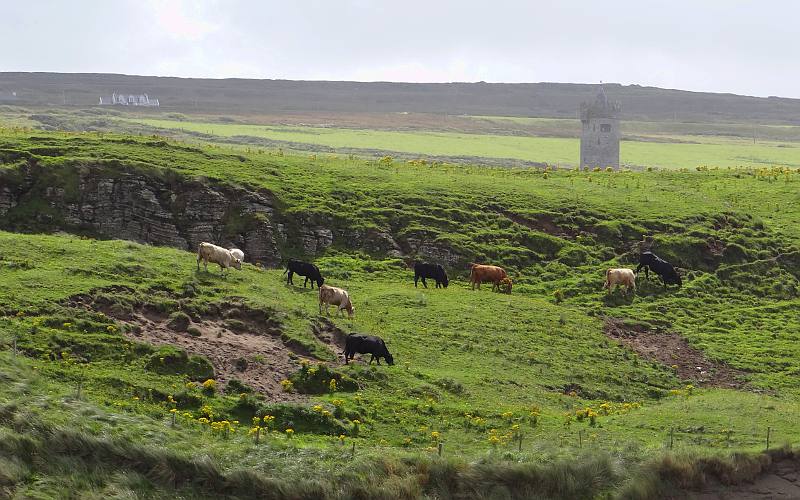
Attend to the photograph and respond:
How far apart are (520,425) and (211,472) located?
29.2 ft

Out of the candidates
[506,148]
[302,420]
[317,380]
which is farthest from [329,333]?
[506,148]

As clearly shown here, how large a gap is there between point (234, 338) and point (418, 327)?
7.92 metres

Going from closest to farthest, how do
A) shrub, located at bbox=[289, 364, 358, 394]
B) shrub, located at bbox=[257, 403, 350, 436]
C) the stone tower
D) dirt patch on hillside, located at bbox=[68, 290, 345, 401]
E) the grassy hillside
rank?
the grassy hillside
shrub, located at bbox=[257, 403, 350, 436]
shrub, located at bbox=[289, 364, 358, 394]
dirt patch on hillside, located at bbox=[68, 290, 345, 401]
the stone tower

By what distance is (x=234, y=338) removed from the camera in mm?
31328

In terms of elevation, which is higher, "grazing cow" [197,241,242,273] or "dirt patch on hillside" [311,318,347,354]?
"grazing cow" [197,241,242,273]

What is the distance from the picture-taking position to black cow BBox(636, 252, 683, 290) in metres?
47.0

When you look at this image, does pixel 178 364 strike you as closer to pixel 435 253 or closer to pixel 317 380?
pixel 317 380

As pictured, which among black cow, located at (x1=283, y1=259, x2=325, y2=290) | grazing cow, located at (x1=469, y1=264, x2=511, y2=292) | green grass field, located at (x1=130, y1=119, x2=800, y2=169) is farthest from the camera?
green grass field, located at (x1=130, y1=119, x2=800, y2=169)

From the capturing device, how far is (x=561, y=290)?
4553 cm

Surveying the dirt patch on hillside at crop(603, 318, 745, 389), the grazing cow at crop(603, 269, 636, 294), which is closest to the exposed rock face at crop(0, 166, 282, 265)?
the grazing cow at crop(603, 269, 636, 294)

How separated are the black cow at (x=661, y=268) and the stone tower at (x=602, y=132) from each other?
58.7 m

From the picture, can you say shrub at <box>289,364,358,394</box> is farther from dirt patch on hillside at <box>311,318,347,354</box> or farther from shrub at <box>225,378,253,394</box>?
dirt patch on hillside at <box>311,318,347,354</box>

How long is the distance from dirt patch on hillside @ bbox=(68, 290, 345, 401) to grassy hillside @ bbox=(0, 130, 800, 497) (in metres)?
0.09

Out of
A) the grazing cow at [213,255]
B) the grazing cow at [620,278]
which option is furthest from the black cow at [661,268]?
the grazing cow at [213,255]
